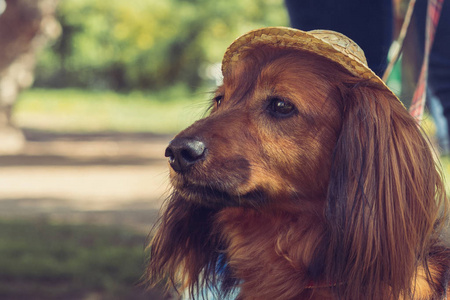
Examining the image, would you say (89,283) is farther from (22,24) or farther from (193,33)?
(193,33)

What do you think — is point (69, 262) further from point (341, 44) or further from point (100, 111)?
point (100, 111)

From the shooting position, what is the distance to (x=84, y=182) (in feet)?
30.0

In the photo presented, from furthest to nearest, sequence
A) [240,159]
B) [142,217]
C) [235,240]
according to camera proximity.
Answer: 1. [142,217]
2. [235,240]
3. [240,159]

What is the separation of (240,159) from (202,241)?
1.88ft

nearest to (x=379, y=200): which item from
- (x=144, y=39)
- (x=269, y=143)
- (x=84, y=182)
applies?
(x=269, y=143)

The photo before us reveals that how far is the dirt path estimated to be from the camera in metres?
7.04

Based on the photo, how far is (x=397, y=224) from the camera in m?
1.96

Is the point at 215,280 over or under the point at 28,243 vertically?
over

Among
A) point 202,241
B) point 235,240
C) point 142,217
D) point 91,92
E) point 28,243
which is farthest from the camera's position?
point 91,92

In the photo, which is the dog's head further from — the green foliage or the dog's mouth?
the green foliage

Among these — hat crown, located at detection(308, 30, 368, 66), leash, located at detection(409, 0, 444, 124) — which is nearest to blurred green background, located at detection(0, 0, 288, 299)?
hat crown, located at detection(308, 30, 368, 66)

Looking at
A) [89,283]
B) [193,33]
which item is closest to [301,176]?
[89,283]

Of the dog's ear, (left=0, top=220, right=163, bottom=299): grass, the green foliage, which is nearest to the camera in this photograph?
the dog's ear

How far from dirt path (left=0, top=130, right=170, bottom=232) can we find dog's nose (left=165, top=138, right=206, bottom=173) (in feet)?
8.83
